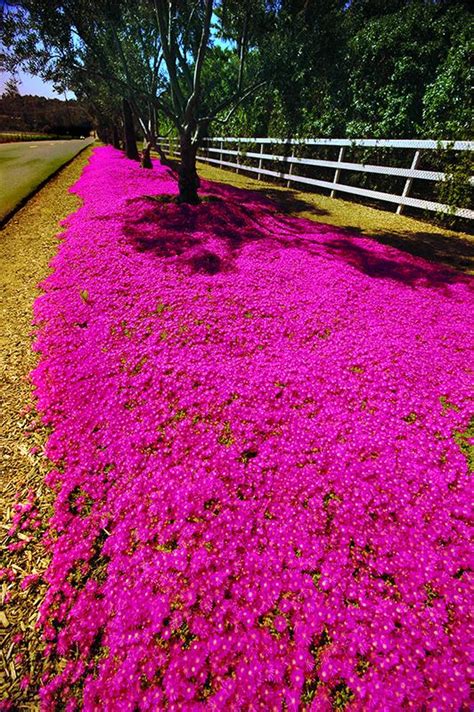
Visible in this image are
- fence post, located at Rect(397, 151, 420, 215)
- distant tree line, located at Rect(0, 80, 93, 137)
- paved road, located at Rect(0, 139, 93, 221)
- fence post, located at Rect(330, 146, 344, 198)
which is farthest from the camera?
distant tree line, located at Rect(0, 80, 93, 137)

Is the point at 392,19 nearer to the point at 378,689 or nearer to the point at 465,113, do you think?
the point at 465,113

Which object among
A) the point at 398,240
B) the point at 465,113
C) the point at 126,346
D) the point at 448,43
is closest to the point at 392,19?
the point at 448,43

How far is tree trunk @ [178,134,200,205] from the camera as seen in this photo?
12.2 m

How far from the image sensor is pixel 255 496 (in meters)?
3.48

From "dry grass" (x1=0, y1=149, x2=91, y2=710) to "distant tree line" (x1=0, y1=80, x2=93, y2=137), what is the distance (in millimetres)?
108262

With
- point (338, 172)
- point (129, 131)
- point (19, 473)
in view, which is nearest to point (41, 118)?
point (129, 131)

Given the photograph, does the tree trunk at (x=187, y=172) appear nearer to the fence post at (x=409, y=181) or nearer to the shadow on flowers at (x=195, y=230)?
the shadow on flowers at (x=195, y=230)

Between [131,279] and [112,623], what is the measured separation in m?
6.67

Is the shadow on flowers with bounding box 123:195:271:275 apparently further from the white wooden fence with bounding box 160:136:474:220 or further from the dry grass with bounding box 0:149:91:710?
the white wooden fence with bounding box 160:136:474:220

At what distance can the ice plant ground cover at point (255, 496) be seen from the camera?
2371 mm

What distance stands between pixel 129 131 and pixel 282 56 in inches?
658

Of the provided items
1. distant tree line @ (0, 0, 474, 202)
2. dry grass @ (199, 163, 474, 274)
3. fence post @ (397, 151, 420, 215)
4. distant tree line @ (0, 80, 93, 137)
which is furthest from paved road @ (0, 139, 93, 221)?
distant tree line @ (0, 80, 93, 137)

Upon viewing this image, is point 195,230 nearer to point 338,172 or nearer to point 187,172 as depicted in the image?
point 187,172

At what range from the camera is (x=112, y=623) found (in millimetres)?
2582
